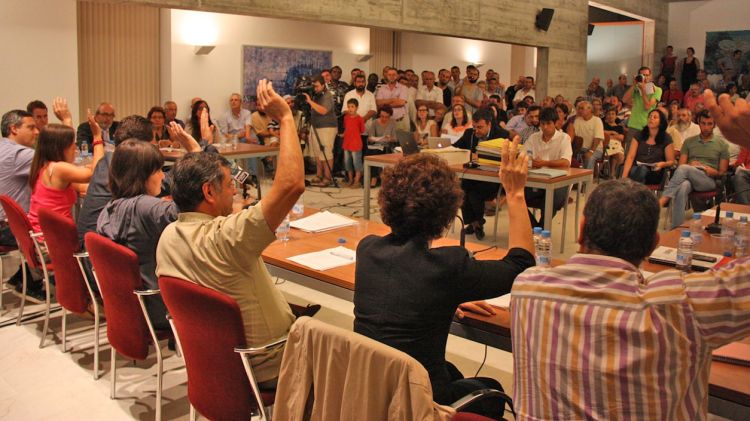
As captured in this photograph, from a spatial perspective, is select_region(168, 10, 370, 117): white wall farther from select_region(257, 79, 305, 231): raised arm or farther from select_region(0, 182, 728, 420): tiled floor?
select_region(257, 79, 305, 231): raised arm

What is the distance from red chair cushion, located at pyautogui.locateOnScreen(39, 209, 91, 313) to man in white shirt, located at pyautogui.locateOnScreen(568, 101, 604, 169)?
742 cm

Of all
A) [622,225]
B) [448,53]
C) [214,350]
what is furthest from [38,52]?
[448,53]

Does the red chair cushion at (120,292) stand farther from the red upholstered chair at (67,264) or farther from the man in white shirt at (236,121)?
the man in white shirt at (236,121)

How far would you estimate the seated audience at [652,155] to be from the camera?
7.10 m

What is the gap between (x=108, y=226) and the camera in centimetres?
319

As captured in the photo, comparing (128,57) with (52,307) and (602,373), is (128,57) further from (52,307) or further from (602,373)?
(602,373)

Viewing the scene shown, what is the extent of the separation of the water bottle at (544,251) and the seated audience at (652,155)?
14.7ft

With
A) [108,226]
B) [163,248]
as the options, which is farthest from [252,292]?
[108,226]

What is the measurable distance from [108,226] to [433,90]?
8549 millimetres

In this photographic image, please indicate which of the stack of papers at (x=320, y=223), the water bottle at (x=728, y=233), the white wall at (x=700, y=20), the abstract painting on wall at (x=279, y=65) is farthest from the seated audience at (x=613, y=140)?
the white wall at (x=700, y=20)

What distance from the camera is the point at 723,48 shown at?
16.5m

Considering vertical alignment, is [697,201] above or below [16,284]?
above

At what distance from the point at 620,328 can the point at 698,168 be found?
577cm

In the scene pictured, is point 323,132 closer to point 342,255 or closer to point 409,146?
point 409,146
